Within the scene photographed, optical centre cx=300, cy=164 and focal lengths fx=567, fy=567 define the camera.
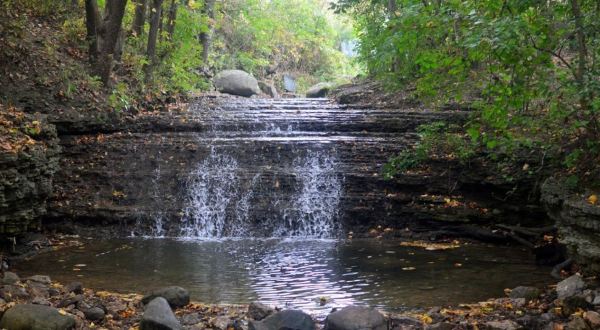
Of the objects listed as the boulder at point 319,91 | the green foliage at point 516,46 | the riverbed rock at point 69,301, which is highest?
the boulder at point 319,91

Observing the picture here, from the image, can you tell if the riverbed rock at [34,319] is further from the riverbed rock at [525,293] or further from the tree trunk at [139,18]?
the tree trunk at [139,18]

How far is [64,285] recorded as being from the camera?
716 centimetres

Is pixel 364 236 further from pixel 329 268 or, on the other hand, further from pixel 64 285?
pixel 64 285

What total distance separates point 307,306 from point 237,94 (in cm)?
2331

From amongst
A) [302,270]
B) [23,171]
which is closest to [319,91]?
[23,171]

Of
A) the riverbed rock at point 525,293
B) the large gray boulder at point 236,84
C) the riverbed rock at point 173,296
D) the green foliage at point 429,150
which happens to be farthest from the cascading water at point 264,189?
the large gray boulder at point 236,84

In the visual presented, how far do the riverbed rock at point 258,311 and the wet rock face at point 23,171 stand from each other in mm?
4397

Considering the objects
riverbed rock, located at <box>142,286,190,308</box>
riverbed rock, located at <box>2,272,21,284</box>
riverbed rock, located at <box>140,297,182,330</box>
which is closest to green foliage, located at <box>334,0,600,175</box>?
riverbed rock, located at <box>142,286,190,308</box>

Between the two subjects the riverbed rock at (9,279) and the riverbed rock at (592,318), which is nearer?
the riverbed rock at (592,318)

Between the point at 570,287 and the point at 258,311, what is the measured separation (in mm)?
3395

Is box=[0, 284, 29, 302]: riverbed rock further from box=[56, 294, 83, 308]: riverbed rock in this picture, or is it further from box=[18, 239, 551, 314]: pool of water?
box=[18, 239, 551, 314]: pool of water

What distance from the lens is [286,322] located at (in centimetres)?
540

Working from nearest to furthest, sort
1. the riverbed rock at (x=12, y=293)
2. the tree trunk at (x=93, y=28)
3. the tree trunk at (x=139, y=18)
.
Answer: the riverbed rock at (x=12, y=293), the tree trunk at (x=93, y=28), the tree trunk at (x=139, y=18)

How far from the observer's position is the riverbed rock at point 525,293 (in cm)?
634
